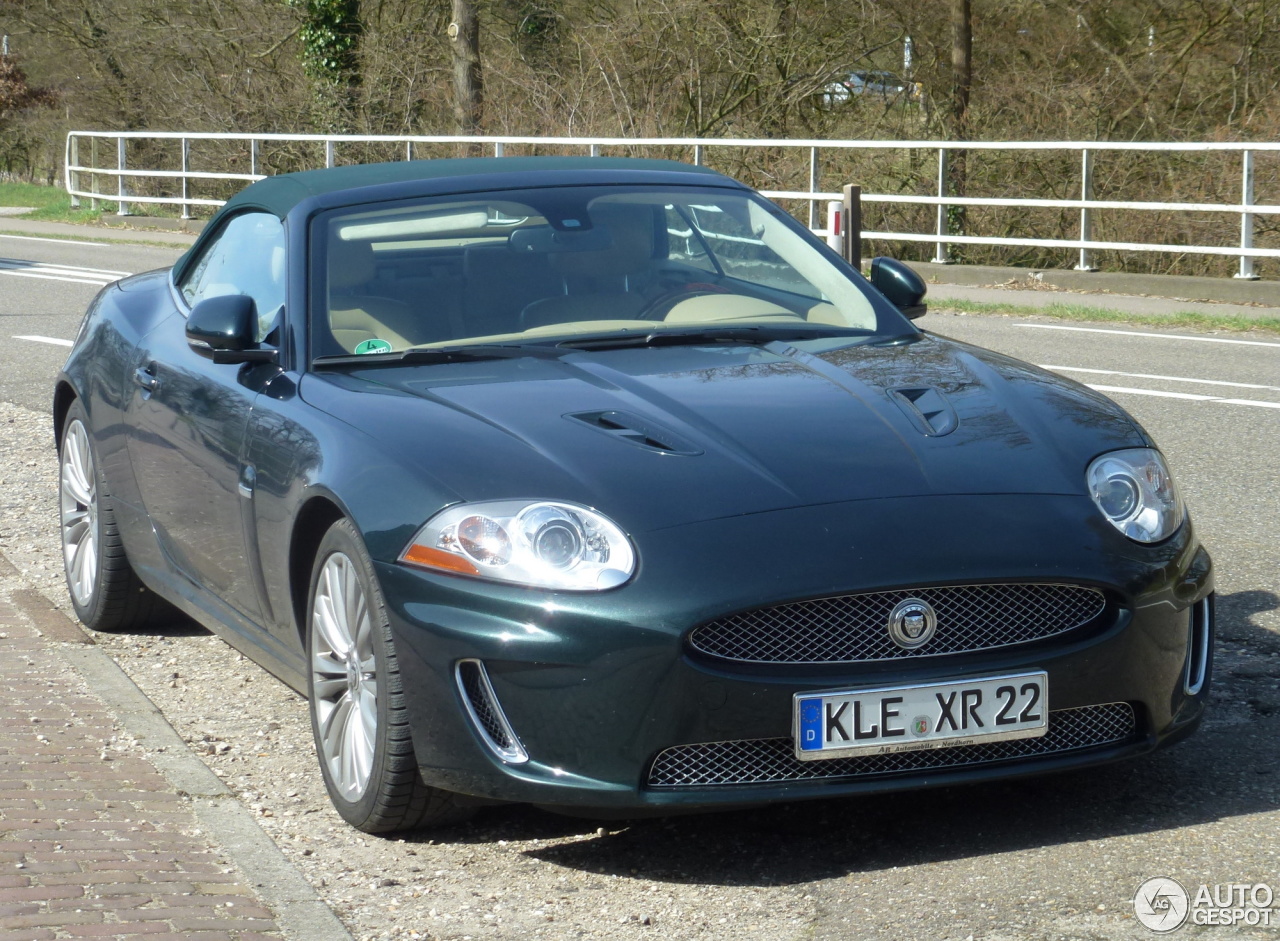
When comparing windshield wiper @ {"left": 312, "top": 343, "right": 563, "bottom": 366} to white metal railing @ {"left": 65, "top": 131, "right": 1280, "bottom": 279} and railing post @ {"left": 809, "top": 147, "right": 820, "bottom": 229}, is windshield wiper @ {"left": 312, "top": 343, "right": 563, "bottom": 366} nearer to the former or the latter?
white metal railing @ {"left": 65, "top": 131, "right": 1280, "bottom": 279}

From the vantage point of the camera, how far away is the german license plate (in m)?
3.53

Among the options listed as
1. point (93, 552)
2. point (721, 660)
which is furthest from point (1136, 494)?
point (93, 552)

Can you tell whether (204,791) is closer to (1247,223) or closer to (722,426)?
(722,426)

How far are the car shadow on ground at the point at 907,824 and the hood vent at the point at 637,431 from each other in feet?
2.86

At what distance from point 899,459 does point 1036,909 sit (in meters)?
1.00

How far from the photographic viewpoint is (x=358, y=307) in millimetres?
4789

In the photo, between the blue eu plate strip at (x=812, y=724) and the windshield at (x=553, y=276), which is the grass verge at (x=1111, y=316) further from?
the blue eu plate strip at (x=812, y=724)

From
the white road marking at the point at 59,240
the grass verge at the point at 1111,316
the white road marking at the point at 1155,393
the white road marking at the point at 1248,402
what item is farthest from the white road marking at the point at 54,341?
the white road marking at the point at 59,240

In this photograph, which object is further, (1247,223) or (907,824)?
(1247,223)

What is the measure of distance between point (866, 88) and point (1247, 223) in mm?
8402

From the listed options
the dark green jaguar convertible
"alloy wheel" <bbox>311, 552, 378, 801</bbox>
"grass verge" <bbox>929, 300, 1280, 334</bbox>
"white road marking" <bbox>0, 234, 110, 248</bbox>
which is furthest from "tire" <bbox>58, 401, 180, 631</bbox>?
"white road marking" <bbox>0, 234, 110, 248</bbox>

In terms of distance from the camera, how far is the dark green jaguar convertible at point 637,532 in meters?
3.54

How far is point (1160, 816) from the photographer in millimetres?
3932

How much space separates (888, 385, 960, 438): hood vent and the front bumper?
1.10ft
